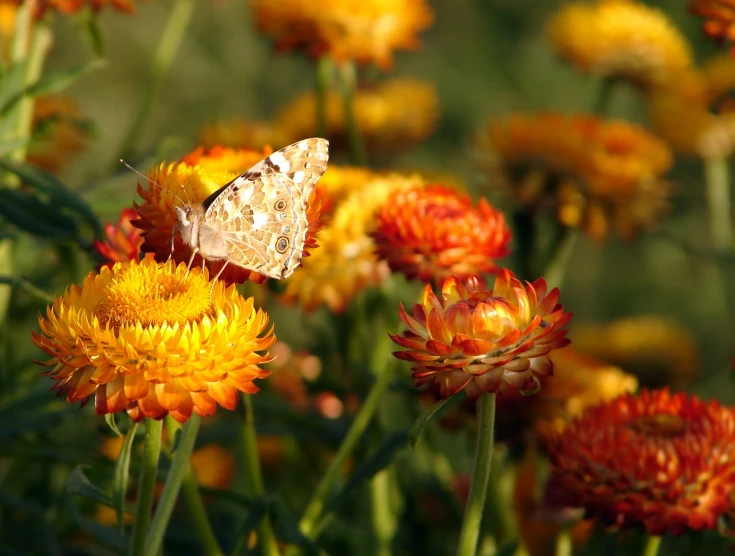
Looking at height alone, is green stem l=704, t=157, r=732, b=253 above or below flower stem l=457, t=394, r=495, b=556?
below

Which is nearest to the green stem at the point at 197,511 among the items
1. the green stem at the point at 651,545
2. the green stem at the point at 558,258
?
the green stem at the point at 651,545

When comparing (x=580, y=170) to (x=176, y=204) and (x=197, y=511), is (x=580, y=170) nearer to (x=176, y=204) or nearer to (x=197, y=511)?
(x=176, y=204)

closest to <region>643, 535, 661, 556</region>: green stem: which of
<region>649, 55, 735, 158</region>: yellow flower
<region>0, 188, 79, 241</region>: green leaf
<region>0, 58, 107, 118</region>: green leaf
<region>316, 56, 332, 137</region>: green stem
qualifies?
<region>0, 188, 79, 241</region>: green leaf

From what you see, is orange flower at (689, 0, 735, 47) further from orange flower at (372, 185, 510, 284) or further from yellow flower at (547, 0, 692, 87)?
yellow flower at (547, 0, 692, 87)

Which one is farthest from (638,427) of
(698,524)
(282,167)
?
(282,167)

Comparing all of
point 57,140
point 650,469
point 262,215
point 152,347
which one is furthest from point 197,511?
point 57,140
